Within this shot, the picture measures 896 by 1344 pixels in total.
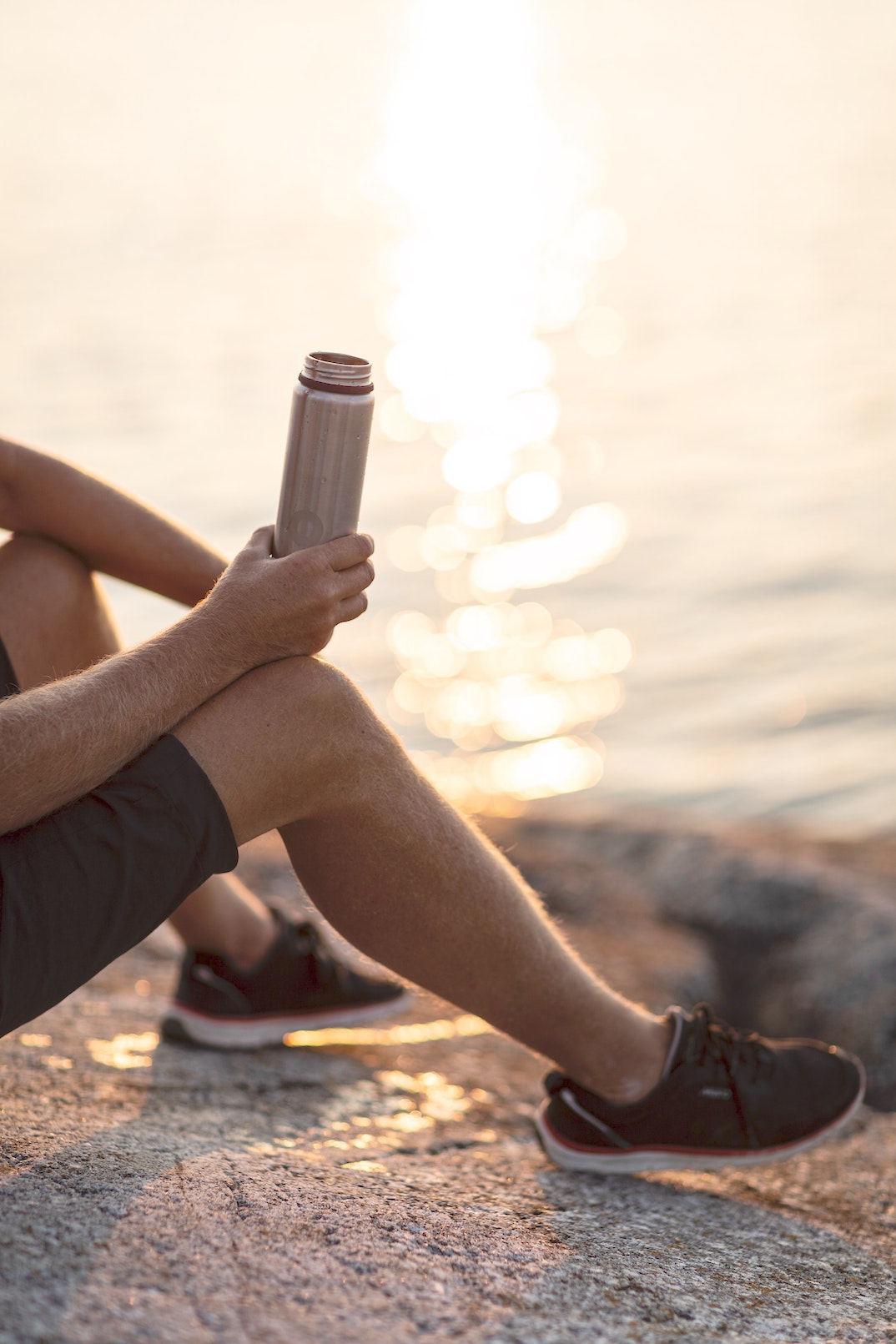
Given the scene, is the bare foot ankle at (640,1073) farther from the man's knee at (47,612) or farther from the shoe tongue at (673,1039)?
the man's knee at (47,612)

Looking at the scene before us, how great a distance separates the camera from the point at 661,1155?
2.45m

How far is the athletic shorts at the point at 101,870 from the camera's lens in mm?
1839

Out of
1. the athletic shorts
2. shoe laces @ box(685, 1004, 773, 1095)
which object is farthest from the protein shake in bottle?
shoe laces @ box(685, 1004, 773, 1095)

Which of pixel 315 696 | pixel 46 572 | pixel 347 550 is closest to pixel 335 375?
pixel 347 550

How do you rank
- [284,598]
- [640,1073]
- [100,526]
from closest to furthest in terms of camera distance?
[284,598] < [640,1073] < [100,526]

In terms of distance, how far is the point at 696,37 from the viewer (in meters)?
40.2

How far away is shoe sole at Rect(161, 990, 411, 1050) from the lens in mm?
2939

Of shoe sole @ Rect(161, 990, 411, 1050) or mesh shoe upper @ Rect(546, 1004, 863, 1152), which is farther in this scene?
shoe sole @ Rect(161, 990, 411, 1050)

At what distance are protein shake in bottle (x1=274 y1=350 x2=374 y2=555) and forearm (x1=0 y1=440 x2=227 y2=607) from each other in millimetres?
515

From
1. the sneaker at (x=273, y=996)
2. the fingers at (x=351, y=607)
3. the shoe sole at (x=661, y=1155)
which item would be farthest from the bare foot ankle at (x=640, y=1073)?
the fingers at (x=351, y=607)

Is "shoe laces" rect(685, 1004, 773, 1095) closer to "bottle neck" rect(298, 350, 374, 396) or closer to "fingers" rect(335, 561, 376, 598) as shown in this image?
"fingers" rect(335, 561, 376, 598)

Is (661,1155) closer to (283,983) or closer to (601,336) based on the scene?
(283,983)

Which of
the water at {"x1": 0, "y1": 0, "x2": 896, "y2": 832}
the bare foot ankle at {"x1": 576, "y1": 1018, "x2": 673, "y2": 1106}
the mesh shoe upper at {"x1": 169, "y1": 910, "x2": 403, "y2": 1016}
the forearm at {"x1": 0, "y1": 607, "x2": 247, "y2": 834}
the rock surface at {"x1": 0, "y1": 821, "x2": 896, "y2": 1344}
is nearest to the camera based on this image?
the rock surface at {"x1": 0, "y1": 821, "x2": 896, "y2": 1344}

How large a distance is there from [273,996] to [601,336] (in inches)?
478
